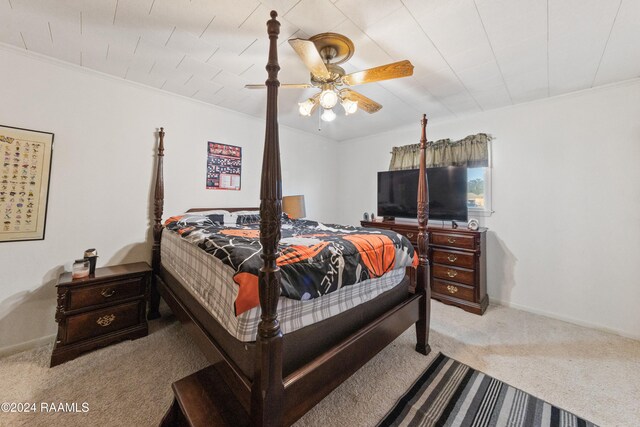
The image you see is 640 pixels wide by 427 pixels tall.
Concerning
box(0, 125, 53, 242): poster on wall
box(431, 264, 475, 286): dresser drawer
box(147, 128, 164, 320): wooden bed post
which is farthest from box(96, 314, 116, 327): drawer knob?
box(431, 264, 475, 286): dresser drawer

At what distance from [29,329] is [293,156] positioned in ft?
11.6

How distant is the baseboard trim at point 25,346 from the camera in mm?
2016

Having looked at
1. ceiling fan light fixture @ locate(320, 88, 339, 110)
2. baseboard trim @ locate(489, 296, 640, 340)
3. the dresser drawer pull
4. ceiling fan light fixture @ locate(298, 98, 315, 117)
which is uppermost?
ceiling fan light fixture @ locate(298, 98, 315, 117)

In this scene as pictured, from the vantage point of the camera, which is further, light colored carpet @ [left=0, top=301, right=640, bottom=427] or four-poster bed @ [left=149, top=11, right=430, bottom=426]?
light colored carpet @ [left=0, top=301, right=640, bottom=427]

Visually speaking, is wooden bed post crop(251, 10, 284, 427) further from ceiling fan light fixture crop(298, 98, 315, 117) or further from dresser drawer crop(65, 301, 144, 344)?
dresser drawer crop(65, 301, 144, 344)

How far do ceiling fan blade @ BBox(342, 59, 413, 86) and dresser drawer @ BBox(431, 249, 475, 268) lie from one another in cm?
220

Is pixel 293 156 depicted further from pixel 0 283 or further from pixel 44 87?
pixel 0 283

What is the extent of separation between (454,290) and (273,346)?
2764 millimetres

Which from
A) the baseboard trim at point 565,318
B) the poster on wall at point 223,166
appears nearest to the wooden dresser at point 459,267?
the baseboard trim at point 565,318

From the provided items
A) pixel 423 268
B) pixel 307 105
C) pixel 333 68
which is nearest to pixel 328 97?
pixel 333 68

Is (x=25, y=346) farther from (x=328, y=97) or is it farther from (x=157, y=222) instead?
(x=328, y=97)

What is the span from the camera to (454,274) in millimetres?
3031

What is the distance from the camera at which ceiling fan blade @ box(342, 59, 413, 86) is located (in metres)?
1.69

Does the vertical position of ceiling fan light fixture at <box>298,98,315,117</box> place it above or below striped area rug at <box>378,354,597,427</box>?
above
